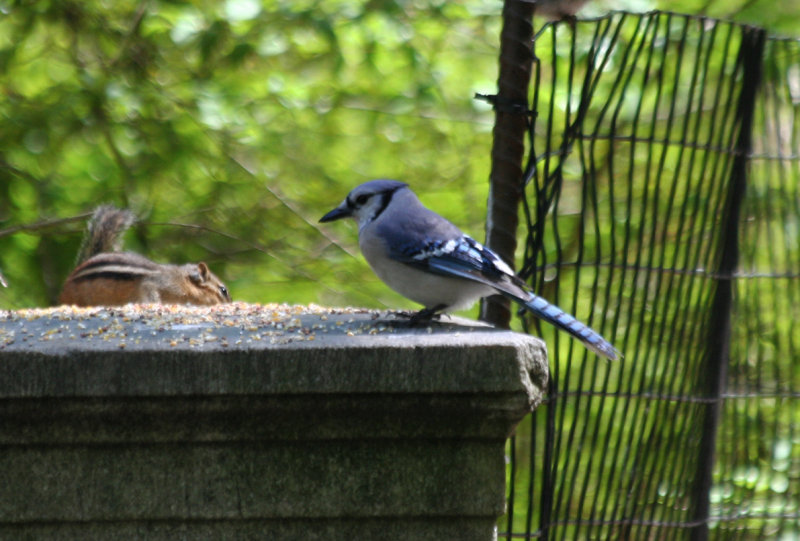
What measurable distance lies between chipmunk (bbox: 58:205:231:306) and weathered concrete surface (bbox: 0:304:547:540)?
6.15 ft

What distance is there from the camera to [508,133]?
2.91 metres

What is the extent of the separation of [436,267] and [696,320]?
116 cm

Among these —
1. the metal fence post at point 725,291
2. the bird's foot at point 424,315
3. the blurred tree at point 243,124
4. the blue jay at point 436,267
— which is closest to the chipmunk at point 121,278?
the blurred tree at point 243,124

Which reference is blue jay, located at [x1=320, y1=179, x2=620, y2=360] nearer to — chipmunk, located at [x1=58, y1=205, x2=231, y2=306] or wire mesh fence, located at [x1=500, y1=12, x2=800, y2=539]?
wire mesh fence, located at [x1=500, y1=12, x2=800, y2=539]

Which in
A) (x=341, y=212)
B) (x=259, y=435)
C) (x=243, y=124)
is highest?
(x=243, y=124)

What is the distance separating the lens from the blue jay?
2.33 m

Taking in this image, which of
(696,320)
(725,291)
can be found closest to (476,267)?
(696,320)

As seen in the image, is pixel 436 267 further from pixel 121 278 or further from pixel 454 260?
pixel 121 278

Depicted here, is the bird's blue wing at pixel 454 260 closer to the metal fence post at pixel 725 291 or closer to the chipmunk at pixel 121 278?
the metal fence post at pixel 725 291

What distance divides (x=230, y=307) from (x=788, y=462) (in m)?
1.97

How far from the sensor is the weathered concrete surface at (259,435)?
1626 millimetres

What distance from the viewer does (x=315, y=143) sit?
552 centimetres

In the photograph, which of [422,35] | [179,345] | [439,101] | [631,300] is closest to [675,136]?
[439,101]

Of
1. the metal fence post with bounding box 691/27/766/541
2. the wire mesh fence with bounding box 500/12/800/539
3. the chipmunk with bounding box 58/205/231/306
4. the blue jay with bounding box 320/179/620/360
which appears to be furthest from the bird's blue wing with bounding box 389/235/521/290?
the chipmunk with bounding box 58/205/231/306
